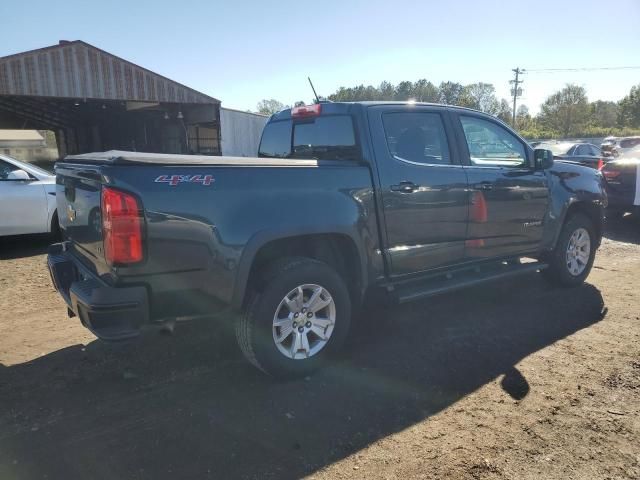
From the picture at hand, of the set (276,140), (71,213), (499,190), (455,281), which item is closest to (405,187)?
(455,281)

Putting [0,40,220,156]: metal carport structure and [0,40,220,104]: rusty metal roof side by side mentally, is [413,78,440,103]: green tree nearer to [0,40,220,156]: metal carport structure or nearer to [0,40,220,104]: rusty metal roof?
[0,40,220,156]: metal carport structure

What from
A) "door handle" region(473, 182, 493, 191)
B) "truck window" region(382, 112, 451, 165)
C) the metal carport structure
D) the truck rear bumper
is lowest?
the truck rear bumper

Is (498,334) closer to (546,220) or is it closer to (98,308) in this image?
(546,220)

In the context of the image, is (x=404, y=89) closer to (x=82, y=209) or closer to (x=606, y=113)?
(x=606, y=113)

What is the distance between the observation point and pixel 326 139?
4289mm

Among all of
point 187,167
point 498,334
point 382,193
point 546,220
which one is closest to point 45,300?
point 187,167

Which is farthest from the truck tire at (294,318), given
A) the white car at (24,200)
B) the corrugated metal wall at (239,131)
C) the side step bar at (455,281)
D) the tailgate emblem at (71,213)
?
the corrugated metal wall at (239,131)

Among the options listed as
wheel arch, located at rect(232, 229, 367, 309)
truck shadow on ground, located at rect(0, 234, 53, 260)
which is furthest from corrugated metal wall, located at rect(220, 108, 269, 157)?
wheel arch, located at rect(232, 229, 367, 309)

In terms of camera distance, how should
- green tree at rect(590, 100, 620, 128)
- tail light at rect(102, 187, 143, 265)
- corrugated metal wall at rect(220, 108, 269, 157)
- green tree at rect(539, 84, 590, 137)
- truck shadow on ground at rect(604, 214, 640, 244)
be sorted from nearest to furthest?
tail light at rect(102, 187, 143, 265) → truck shadow on ground at rect(604, 214, 640, 244) → corrugated metal wall at rect(220, 108, 269, 157) → green tree at rect(539, 84, 590, 137) → green tree at rect(590, 100, 620, 128)

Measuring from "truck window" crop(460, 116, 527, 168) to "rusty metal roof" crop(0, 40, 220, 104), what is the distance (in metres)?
19.0

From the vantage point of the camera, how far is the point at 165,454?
2.72m

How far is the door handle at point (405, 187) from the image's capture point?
3.94m

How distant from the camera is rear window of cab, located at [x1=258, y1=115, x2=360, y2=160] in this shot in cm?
407

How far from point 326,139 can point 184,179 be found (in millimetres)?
1704
